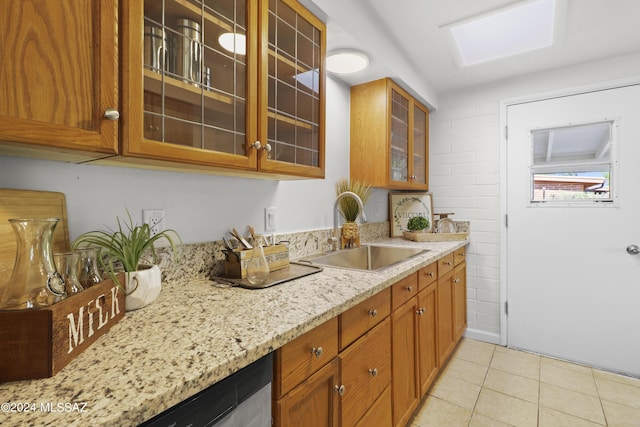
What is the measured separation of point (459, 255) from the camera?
2.58 meters

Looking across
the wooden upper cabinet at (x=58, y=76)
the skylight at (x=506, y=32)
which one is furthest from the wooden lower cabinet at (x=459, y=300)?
the wooden upper cabinet at (x=58, y=76)

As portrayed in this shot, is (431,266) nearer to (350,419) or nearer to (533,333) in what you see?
(350,419)

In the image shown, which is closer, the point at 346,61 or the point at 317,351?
the point at 317,351

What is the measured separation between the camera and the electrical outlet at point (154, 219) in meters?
1.14

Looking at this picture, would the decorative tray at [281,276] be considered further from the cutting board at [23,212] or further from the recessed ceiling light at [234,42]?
the recessed ceiling light at [234,42]

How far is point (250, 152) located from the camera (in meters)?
1.14

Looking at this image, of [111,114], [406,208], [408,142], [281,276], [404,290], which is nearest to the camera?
[111,114]

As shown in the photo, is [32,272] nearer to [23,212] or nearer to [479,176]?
[23,212]

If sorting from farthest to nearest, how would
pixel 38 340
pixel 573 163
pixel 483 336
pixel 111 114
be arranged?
pixel 483 336 < pixel 573 163 < pixel 111 114 < pixel 38 340

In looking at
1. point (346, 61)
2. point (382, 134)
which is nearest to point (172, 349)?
point (346, 61)

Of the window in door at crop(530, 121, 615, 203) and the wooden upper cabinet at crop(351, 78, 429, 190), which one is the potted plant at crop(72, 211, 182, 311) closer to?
the wooden upper cabinet at crop(351, 78, 429, 190)

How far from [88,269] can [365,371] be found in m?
0.96

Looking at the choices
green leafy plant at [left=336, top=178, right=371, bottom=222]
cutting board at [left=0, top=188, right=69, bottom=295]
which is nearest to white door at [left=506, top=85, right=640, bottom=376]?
green leafy plant at [left=336, top=178, right=371, bottom=222]

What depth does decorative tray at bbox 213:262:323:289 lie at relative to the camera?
117cm
